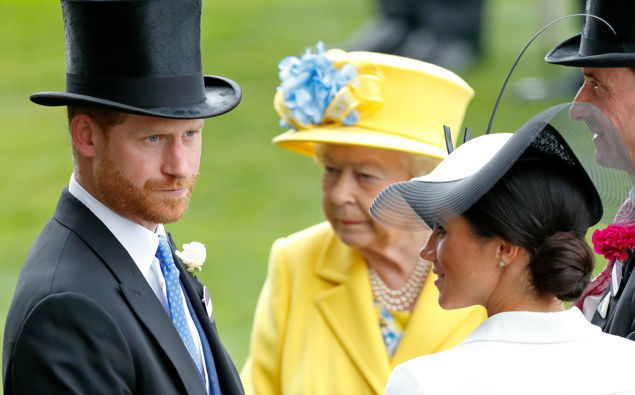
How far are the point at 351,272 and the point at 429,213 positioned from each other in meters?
1.49

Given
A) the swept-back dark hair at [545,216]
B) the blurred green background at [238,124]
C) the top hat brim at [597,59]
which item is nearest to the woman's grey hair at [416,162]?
the top hat brim at [597,59]

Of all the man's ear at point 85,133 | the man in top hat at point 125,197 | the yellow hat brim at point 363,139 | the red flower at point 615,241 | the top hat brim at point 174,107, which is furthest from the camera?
the yellow hat brim at point 363,139

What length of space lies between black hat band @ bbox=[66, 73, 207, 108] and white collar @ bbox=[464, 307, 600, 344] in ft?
3.65

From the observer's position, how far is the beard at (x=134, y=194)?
282 cm

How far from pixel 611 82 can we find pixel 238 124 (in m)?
9.35

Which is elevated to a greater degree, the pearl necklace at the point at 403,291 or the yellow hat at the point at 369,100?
the yellow hat at the point at 369,100

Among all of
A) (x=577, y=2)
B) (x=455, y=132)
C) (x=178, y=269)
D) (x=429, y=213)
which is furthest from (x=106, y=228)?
(x=577, y=2)

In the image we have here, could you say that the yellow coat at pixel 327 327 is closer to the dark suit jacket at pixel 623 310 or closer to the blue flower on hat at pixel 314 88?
the blue flower on hat at pixel 314 88

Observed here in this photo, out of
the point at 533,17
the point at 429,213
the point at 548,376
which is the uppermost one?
the point at 429,213

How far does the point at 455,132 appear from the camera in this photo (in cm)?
389

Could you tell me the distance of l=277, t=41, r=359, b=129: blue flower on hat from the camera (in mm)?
3779

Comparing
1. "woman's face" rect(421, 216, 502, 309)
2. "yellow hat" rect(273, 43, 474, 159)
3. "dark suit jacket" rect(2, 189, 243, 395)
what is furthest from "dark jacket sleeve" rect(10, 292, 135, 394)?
"yellow hat" rect(273, 43, 474, 159)

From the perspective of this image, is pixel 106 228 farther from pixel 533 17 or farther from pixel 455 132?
pixel 533 17

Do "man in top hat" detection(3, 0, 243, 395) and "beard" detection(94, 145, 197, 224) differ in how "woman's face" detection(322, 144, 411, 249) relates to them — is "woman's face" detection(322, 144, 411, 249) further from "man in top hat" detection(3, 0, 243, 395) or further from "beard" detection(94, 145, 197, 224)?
"beard" detection(94, 145, 197, 224)
